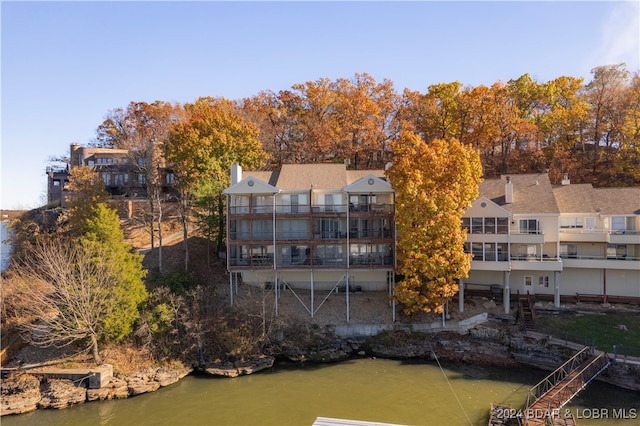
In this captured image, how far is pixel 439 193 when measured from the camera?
89.4 feet

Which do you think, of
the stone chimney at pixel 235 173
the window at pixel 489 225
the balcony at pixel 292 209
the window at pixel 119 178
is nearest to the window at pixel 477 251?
the window at pixel 489 225

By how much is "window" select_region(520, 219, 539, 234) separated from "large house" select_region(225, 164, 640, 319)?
0.07 m

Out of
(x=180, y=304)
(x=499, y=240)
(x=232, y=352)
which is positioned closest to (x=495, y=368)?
(x=499, y=240)

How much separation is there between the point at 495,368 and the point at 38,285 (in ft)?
100

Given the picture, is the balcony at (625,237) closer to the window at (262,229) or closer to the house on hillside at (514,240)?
the house on hillside at (514,240)

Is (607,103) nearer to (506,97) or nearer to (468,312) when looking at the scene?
(506,97)

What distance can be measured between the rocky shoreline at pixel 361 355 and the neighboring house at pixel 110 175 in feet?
93.2

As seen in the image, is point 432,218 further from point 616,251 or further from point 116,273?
point 116,273

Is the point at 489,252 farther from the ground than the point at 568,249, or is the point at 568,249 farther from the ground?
the point at 489,252

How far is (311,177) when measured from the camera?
33.6 metres

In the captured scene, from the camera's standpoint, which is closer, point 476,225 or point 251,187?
point 476,225

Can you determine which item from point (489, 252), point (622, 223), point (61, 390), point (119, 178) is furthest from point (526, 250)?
point (119, 178)

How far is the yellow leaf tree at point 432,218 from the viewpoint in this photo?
2691cm

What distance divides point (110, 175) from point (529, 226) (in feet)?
159
